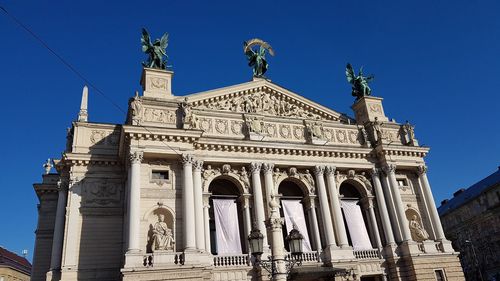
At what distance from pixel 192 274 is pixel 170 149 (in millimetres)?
7414

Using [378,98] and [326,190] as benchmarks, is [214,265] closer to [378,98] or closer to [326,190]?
[326,190]

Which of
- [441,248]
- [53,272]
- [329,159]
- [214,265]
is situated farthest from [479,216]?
[53,272]

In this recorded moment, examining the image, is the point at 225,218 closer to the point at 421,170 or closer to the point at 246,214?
the point at 246,214

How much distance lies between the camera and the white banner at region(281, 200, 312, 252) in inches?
1047

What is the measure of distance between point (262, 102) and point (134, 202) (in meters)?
12.7

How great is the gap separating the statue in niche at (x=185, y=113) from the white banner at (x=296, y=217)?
8477 mm

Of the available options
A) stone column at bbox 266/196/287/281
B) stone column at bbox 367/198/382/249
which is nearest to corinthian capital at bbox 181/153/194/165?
stone column at bbox 266/196/287/281

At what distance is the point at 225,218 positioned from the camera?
1004 inches

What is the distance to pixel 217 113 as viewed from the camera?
27.6 m

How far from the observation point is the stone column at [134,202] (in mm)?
21156

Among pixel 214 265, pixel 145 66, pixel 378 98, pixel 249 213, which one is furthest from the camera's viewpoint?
pixel 378 98

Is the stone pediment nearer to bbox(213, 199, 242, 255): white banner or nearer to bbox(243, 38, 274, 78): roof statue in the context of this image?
bbox(243, 38, 274, 78): roof statue

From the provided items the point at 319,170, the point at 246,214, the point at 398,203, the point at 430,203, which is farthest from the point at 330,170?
the point at 430,203

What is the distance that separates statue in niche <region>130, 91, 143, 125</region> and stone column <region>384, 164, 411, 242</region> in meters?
18.1
